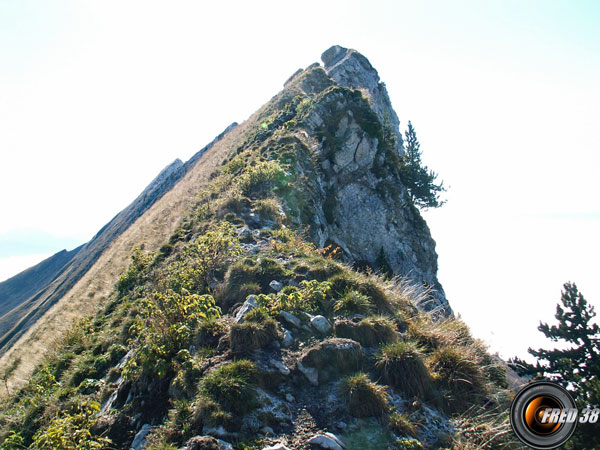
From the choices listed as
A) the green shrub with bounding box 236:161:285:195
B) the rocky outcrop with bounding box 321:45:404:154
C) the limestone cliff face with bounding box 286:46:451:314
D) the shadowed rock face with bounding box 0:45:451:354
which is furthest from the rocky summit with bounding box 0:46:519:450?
the rocky outcrop with bounding box 321:45:404:154

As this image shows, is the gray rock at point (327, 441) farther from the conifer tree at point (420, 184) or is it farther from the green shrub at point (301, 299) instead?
the conifer tree at point (420, 184)

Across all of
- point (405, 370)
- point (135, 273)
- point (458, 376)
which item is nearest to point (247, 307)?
point (405, 370)

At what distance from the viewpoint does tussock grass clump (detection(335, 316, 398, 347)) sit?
6.87 metres

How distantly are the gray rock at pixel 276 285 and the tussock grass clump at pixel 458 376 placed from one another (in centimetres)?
407

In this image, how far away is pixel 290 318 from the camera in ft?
24.2

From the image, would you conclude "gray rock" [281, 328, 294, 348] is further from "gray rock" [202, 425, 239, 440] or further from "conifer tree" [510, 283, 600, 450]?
"conifer tree" [510, 283, 600, 450]

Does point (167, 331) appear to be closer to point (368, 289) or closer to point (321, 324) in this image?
point (321, 324)

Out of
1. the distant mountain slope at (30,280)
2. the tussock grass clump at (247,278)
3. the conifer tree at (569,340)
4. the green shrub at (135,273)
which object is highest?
the distant mountain slope at (30,280)

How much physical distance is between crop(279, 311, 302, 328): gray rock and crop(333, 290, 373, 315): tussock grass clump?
38.8 inches

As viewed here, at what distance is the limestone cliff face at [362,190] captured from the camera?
A: 2442 centimetres

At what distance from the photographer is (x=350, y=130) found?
89.2ft

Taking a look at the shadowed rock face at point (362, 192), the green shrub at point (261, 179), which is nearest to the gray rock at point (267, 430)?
the green shrub at point (261, 179)

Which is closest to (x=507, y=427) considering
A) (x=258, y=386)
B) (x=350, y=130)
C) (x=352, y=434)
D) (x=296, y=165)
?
(x=352, y=434)

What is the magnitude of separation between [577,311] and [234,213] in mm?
25908
